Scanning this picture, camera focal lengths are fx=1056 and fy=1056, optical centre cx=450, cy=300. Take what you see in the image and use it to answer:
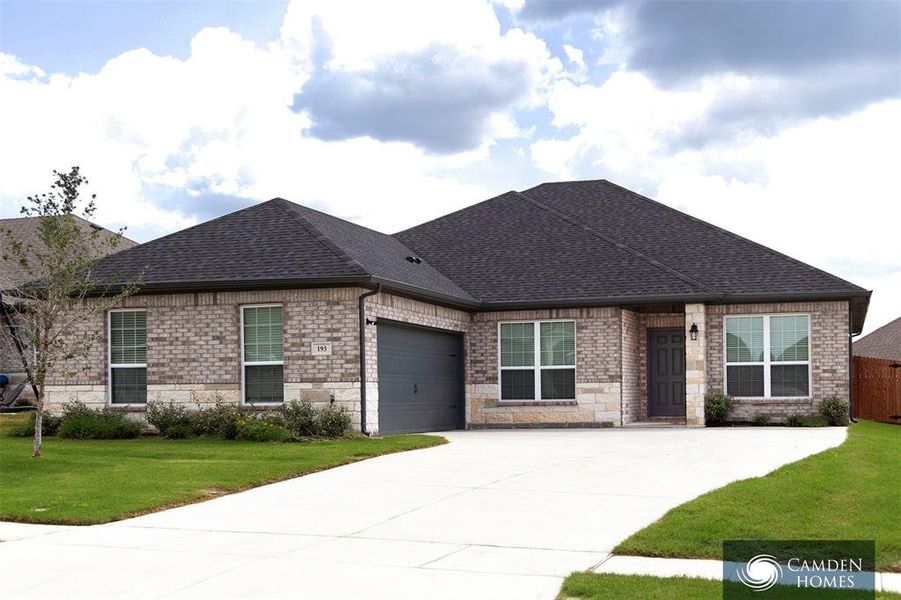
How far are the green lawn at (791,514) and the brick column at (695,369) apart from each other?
9747mm

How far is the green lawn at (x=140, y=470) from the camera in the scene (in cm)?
1198

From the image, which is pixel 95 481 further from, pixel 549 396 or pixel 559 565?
pixel 549 396

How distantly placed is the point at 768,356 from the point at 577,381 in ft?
14.8

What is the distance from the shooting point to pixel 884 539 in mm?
9406

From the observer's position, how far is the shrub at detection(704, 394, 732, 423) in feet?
80.1

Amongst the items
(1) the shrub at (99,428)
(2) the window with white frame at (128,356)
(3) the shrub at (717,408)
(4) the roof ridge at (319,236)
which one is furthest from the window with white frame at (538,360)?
(1) the shrub at (99,428)

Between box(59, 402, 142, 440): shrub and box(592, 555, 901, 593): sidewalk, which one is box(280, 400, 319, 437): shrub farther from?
box(592, 555, 901, 593): sidewalk

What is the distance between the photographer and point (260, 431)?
18734 millimetres

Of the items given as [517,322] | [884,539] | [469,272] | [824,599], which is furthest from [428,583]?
[469,272]

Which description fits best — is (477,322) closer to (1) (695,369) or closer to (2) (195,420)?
A: (1) (695,369)

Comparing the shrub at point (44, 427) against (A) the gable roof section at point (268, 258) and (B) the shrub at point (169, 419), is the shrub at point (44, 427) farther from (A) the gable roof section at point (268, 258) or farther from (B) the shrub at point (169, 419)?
(A) the gable roof section at point (268, 258)

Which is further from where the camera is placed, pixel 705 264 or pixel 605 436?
pixel 705 264

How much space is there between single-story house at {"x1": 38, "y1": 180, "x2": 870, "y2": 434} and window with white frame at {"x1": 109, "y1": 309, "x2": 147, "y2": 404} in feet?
0.12

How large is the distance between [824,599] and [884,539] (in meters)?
2.21
